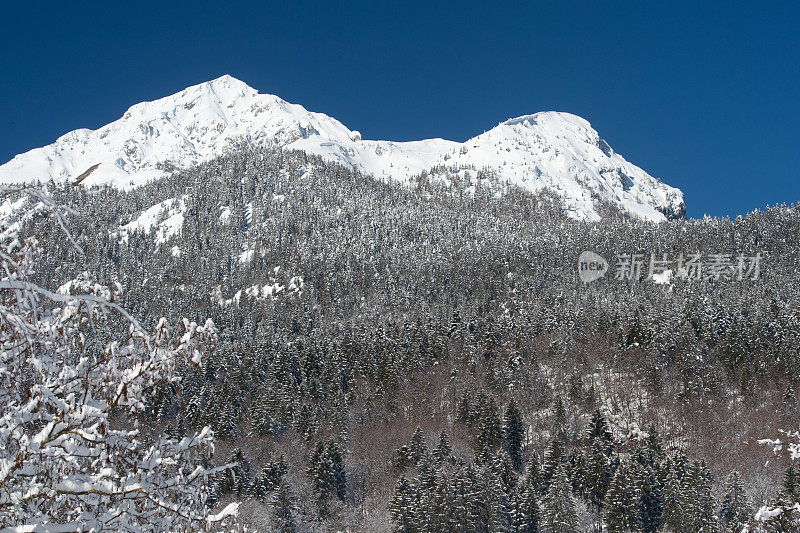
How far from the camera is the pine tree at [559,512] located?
59062 mm

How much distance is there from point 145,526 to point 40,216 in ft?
11.3

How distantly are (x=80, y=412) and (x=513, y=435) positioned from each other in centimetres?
8849

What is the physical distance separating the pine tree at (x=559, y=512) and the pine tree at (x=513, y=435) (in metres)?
24.4

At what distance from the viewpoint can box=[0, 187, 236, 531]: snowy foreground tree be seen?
5.22m

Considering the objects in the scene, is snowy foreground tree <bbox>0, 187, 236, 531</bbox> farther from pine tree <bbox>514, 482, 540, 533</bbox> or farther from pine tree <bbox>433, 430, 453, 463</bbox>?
pine tree <bbox>433, 430, 453, 463</bbox>

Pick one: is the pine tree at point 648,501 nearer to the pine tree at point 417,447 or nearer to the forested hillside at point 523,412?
the forested hillside at point 523,412

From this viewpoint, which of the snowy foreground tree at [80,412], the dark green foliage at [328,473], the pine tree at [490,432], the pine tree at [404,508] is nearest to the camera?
the snowy foreground tree at [80,412]

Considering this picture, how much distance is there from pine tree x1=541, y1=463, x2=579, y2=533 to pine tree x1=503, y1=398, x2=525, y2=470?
2439cm

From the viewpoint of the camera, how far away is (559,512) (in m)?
59.8

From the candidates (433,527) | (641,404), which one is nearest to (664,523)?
(433,527)

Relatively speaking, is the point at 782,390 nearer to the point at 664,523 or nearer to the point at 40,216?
the point at 664,523

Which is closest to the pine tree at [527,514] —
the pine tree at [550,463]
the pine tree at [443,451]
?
the pine tree at [550,463]

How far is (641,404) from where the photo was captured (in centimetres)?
9594
